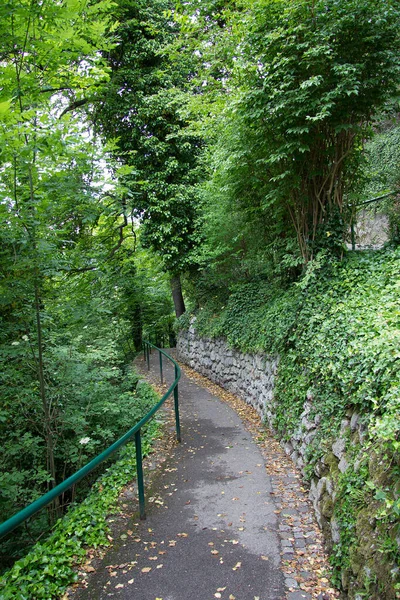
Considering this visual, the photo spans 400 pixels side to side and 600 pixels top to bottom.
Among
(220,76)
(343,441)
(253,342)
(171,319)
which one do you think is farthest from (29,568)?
(171,319)

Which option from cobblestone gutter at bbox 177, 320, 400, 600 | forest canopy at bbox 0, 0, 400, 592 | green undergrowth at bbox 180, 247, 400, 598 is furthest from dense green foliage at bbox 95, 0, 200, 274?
cobblestone gutter at bbox 177, 320, 400, 600

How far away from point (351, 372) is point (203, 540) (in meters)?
1.86

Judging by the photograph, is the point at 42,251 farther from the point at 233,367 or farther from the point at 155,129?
the point at 155,129

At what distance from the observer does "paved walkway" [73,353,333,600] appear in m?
2.65

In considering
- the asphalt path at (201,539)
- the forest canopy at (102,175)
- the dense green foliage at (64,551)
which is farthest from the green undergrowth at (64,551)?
the forest canopy at (102,175)

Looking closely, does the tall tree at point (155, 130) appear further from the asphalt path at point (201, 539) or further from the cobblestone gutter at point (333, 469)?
the asphalt path at point (201, 539)

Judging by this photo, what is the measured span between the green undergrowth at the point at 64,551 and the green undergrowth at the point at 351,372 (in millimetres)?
1853

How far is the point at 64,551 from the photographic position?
2914mm

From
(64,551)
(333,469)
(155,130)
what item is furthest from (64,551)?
(155,130)

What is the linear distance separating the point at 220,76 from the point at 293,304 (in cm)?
739

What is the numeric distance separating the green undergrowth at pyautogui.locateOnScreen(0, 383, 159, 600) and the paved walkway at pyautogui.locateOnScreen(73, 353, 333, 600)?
0.17 metres

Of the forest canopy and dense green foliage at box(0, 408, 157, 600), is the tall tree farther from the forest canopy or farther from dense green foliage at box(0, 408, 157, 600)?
dense green foliage at box(0, 408, 157, 600)

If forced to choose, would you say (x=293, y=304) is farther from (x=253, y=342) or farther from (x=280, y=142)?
(x=280, y=142)

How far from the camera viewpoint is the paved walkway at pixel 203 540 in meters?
2.65
